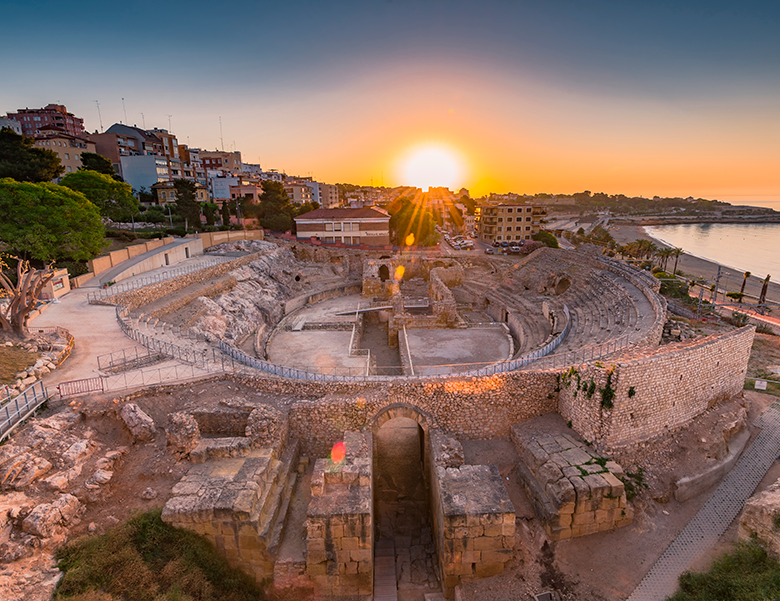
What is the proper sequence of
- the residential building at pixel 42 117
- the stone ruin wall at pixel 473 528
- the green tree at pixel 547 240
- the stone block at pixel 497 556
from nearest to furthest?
the stone ruin wall at pixel 473 528
the stone block at pixel 497 556
the green tree at pixel 547 240
the residential building at pixel 42 117

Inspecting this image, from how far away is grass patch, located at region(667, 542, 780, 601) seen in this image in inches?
341

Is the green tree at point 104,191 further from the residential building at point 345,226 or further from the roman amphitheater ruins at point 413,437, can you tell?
the residential building at point 345,226

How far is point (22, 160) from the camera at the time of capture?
1284 inches

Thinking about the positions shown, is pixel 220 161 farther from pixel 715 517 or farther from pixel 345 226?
pixel 715 517

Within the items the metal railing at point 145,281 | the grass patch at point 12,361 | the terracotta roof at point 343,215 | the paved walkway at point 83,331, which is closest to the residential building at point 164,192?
the terracotta roof at point 343,215

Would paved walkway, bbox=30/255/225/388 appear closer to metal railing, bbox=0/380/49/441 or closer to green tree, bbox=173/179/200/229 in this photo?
metal railing, bbox=0/380/49/441

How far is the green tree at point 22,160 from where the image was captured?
3183 cm

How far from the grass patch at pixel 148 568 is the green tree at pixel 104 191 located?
33296 mm

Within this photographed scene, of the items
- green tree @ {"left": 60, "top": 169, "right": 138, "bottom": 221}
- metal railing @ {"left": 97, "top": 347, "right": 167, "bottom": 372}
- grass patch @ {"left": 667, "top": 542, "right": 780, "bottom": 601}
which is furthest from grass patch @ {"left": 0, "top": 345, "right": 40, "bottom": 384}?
green tree @ {"left": 60, "top": 169, "right": 138, "bottom": 221}

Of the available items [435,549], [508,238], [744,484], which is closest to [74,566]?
[435,549]

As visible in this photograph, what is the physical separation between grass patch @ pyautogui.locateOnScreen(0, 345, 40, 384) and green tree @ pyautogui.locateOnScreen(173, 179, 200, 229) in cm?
3601

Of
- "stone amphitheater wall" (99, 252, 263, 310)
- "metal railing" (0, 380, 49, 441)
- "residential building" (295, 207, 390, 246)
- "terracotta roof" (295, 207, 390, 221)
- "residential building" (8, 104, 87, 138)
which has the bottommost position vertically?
"metal railing" (0, 380, 49, 441)

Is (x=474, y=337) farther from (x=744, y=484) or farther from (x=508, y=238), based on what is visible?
(x=508, y=238)

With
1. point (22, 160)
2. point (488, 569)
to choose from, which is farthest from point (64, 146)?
point (488, 569)
